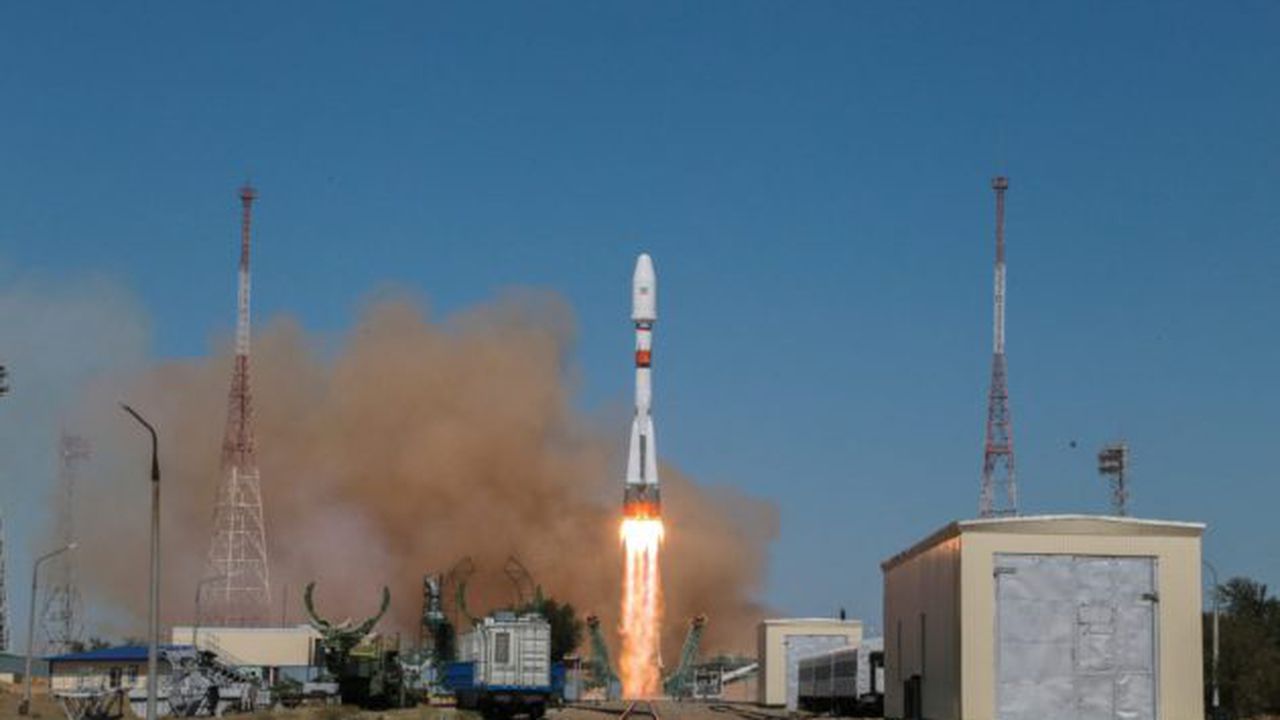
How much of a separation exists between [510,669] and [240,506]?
3450 centimetres

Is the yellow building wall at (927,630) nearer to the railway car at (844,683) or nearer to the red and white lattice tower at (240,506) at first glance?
the railway car at (844,683)

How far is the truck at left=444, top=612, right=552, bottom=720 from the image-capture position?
7300 centimetres

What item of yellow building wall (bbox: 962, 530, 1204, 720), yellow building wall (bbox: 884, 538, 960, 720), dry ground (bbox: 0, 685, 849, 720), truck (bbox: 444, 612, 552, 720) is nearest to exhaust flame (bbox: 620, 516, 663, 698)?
dry ground (bbox: 0, 685, 849, 720)

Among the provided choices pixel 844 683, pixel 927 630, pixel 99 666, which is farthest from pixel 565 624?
pixel 927 630

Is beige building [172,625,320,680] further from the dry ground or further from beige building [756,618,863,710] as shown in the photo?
beige building [756,618,863,710]

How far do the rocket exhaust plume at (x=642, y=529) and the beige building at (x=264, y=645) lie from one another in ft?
63.9

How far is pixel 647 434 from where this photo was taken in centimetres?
11862

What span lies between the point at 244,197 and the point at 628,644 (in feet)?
132

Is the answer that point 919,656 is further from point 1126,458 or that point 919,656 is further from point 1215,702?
point 1126,458

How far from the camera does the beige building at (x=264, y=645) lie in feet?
364

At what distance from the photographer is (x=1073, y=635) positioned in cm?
5100

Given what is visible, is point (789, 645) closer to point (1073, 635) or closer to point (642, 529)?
point (642, 529)

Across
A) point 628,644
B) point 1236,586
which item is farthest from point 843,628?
Result: point 1236,586

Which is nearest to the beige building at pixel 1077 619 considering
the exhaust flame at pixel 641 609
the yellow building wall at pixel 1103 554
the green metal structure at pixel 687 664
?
the yellow building wall at pixel 1103 554
